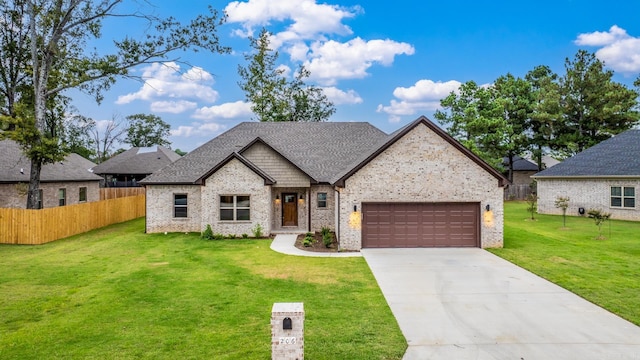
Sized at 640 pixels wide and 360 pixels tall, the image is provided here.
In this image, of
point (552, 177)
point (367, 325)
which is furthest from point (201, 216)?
point (552, 177)

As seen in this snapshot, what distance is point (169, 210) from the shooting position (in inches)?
766

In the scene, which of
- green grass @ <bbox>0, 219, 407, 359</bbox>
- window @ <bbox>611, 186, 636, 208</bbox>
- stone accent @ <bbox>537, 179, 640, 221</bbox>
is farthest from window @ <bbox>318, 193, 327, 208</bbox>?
window @ <bbox>611, 186, 636, 208</bbox>

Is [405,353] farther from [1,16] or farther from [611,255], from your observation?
[1,16]

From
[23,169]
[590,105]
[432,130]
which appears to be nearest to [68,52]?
[23,169]

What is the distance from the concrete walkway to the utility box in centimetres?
843

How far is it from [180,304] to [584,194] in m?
27.0

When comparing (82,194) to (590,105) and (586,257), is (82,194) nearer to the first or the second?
(586,257)

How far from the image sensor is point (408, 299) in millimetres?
8844

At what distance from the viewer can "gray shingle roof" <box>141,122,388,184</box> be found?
65.0ft

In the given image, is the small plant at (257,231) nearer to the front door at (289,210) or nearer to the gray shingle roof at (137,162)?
the front door at (289,210)

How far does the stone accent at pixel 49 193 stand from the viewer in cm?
2058

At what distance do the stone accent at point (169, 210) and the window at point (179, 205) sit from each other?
195mm

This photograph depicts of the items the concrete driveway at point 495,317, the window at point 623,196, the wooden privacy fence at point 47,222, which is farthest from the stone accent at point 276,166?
the window at point 623,196

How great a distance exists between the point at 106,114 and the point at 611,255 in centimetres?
6469
